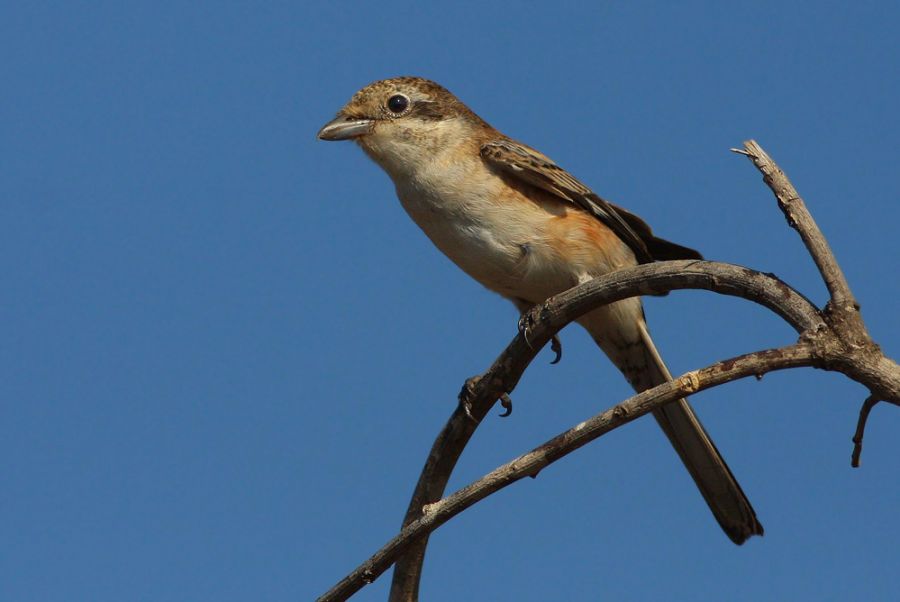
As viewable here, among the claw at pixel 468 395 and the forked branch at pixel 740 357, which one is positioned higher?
the claw at pixel 468 395

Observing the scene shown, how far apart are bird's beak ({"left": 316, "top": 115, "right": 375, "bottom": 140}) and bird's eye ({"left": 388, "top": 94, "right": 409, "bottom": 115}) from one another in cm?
17

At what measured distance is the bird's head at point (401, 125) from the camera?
726 centimetres

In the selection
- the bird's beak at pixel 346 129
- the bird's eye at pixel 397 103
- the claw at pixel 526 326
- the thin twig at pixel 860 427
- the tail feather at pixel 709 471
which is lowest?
the thin twig at pixel 860 427

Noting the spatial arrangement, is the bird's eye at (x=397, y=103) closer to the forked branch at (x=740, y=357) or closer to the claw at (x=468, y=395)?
the claw at (x=468, y=395)

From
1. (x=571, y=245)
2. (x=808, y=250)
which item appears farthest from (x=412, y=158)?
(x=808, y=250)

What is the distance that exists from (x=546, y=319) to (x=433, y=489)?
989 millimetres

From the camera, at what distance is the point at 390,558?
4219 mm

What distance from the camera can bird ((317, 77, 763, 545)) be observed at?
22.3ft

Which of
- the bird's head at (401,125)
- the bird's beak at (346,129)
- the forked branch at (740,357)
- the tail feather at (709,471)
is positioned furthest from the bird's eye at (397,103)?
the forked branch at (740,357)

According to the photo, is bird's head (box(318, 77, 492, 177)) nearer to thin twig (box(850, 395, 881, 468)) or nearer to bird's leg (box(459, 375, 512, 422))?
bird's leg (box(459, 375, 512, 422))

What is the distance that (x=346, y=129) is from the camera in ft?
24.2

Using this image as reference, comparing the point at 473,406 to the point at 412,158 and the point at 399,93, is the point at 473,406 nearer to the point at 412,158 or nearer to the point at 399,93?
the point at 412,158

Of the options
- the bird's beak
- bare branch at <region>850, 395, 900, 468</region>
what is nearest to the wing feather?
the bird's beak

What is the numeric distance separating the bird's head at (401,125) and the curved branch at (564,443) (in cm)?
333
